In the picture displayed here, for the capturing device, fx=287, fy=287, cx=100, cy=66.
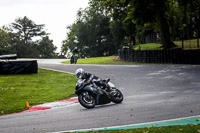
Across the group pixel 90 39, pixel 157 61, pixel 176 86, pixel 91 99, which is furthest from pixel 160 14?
pixel 90 39

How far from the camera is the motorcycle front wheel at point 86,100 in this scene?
9.71 m

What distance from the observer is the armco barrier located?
25.1 metres

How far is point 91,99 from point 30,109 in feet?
7.77

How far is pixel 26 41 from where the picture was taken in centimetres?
7812

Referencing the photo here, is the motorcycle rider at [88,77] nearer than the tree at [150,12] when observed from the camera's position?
Yes

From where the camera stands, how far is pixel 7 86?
1639cm

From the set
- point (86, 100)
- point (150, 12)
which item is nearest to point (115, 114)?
point (86, 100)

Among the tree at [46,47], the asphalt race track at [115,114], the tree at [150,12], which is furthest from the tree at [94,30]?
the asphalt race track at [115,114]

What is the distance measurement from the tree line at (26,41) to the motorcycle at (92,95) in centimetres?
5922

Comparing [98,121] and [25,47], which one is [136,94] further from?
[25,47]

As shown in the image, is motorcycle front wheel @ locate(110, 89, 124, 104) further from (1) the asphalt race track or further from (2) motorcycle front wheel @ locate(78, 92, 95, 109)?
(2) motorcycle front wheel @ locate(78, 92, 95, 109)

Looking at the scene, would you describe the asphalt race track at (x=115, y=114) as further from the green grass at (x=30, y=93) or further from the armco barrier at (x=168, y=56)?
the armco barrier at (x=168, y=56)

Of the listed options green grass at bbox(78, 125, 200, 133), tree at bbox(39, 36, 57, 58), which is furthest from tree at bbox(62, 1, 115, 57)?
green grass at bbox(78, 125, 200, 133)

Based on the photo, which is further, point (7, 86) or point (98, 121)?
point (7, 86)
